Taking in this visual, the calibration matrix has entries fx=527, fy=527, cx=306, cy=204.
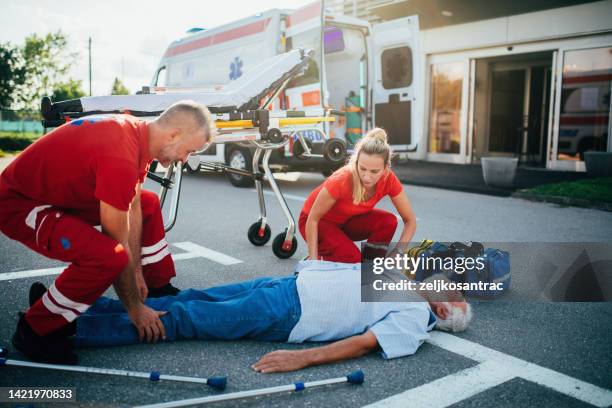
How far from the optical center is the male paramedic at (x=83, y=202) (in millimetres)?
2398

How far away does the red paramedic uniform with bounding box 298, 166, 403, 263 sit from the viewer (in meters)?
3.75

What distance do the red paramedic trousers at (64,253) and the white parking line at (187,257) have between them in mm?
1585

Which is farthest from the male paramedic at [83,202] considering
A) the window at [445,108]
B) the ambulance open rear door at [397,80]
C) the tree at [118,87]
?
the tree at [118,87]

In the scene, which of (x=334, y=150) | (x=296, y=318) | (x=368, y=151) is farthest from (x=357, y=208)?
(x=296, y=318)

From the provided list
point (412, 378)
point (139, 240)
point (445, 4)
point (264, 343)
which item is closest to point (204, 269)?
point (139, 240)

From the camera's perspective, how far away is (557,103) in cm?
1208

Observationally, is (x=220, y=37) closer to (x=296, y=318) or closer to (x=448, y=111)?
(x=448, y=111)

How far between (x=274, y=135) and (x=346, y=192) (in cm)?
94

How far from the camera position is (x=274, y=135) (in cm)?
434

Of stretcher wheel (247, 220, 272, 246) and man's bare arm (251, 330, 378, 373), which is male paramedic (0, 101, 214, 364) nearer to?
man's bare arm (251, 330, 378, 373)

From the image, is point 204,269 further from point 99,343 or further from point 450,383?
point 450,383

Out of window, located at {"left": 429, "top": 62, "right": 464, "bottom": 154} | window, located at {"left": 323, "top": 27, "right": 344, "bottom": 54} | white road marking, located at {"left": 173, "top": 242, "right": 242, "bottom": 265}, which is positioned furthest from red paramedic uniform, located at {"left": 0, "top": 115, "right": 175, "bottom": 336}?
window, located at {"left": 429, "top": 62, "right": 464, "bottom": 154}

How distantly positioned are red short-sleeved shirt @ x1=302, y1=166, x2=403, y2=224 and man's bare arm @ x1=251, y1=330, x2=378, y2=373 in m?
1.34

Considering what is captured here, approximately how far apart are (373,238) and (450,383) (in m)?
1.83
